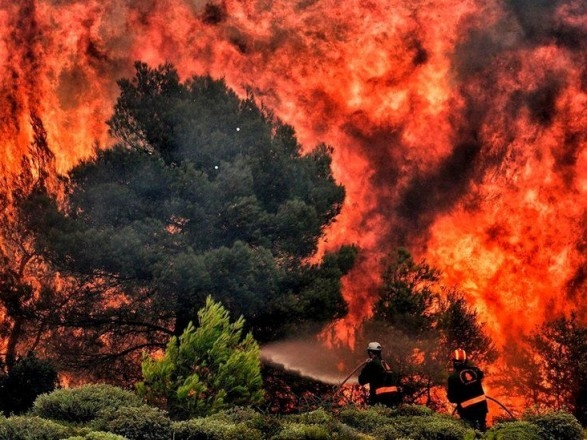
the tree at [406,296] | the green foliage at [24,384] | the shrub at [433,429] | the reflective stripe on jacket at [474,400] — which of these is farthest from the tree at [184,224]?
the shrub at [433,429]

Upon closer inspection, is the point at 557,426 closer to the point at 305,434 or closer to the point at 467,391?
the point at 467,391

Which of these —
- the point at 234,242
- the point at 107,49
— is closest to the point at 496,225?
the point at 234,242

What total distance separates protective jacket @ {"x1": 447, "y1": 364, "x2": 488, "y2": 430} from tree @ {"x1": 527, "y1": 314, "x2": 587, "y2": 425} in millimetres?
17387

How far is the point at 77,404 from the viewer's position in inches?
607

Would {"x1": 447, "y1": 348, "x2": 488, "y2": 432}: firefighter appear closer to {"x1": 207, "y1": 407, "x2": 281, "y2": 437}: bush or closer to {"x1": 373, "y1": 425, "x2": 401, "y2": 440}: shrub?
{"x1": 373, "y1": 425, "x2": 401, "y2": 440}: shrub

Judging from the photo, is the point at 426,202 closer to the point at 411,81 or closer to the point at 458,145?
the point at 458,145

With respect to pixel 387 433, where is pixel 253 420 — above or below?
below

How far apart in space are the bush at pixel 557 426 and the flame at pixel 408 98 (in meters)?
23.5

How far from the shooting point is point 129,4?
4219 centimetres

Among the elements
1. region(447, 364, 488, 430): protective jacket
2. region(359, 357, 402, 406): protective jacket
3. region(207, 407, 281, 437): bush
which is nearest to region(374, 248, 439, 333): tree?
region(359, 357, 402, 406): protective jacket

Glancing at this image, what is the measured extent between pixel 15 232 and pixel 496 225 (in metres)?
22.5

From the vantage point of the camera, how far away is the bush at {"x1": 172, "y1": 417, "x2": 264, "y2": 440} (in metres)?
13.0

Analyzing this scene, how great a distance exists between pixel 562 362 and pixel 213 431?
26.1m

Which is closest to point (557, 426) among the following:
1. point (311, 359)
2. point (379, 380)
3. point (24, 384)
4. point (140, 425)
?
point (379, 380)
